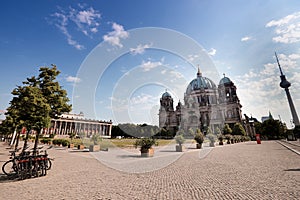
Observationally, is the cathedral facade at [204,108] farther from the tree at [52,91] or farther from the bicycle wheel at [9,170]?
the bicycle wheel at [9,170]

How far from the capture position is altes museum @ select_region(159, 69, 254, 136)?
87.6 m

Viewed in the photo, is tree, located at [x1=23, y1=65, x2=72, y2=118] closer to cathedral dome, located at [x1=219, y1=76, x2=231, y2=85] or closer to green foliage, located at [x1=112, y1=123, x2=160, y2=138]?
green foliage, located at [x1=112, y1=123, x2=160, y2=138]

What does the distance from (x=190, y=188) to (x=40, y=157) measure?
8.65 metres

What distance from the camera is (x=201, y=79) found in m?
107

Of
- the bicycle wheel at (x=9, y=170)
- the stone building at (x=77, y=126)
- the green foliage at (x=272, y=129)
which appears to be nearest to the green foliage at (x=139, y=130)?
the stone building at (x=77, y=126)

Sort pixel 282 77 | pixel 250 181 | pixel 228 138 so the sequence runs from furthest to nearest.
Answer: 1. pixel 282 77
2. pixel 228 138
3. pixel 250 181

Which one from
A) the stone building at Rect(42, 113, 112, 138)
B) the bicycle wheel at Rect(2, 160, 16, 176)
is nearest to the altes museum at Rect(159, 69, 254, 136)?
the stone building at Rect(42, 113, 112, 138)

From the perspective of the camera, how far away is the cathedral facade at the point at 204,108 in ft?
289

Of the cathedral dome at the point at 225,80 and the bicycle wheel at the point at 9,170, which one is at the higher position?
the cathedral dome at the point at 225,80

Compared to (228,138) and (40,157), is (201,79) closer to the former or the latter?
(228,138)

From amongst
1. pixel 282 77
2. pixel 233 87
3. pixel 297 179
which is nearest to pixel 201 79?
pixel 233 87

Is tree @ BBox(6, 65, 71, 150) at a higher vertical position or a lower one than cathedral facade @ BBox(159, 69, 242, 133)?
lower

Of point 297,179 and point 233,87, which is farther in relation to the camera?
point 233,87

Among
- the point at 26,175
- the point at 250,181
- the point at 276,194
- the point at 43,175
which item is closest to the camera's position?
the point at 276,194
